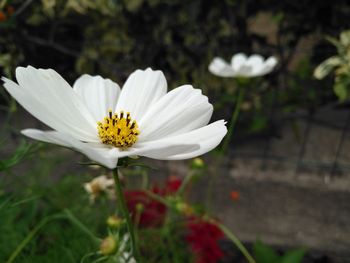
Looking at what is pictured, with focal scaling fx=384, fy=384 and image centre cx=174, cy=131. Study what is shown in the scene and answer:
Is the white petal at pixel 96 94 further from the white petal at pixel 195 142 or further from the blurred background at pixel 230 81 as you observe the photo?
the blurred background at pixel 230 81

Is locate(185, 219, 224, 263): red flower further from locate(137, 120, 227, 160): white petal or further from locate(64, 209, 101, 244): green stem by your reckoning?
locate(137, 120, 227, 160): white petal

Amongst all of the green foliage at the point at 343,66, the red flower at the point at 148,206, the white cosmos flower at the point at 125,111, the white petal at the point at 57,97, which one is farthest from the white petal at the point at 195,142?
the green foliage at the point at 343,66

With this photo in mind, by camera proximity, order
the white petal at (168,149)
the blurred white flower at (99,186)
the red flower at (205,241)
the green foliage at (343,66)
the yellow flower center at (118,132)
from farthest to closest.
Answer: the green foliage at (343,66) < the red flower at (205,241) < the blurred white flower at (99,186) < the yellow flower center at (118,132) < the white petal at (168,149)

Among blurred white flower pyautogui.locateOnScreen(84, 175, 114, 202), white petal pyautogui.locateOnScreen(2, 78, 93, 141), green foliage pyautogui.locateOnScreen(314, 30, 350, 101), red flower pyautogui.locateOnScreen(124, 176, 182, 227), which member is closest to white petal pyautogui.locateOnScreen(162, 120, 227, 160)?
white petal pyautogui.locateOnScreen(2, 78, 93, 141)

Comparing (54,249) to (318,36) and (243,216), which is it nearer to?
(243,216)

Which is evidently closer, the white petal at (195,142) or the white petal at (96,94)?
the white petal at (195,142)

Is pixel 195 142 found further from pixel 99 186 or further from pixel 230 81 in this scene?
pixel 230 81
